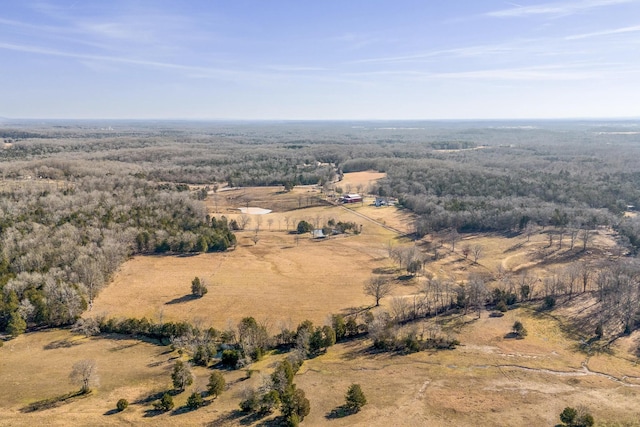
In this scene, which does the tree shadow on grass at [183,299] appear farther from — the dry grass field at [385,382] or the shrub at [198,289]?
the dry grass field at [385,382]

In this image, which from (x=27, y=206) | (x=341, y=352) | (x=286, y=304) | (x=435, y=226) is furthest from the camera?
(x=435, y=226)

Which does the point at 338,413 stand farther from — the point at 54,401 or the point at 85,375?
the point at 54,401

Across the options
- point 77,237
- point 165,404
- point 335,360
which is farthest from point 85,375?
point 77,237

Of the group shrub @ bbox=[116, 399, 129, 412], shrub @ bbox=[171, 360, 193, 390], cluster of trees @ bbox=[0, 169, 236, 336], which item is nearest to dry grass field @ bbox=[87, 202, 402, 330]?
cluster of trees @ bbox=[0, 169, 236, 336]

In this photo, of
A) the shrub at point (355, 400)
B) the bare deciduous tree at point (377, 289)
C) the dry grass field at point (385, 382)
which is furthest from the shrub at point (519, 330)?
the shrub at point (355, 400)

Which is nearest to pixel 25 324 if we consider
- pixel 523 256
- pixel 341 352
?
pixel 341 352

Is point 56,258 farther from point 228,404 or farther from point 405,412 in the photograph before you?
point 405,412

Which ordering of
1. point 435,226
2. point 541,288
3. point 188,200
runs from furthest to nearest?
point 188,200 → point 435,226 → point 541,288
